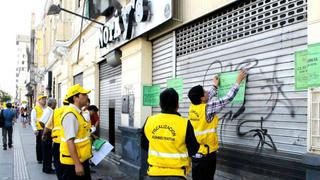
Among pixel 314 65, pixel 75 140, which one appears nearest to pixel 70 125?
pixel 75 140

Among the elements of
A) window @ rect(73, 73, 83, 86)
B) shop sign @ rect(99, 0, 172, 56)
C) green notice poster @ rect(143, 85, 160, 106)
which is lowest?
green notice poster @ rect(143, 85, 160, 106)

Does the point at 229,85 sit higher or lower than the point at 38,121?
higher

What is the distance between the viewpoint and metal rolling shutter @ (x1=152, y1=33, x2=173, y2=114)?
8328 millimetres

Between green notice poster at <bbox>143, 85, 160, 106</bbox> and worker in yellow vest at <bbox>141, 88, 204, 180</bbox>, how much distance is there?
5032 mm

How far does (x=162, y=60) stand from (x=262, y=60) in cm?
364

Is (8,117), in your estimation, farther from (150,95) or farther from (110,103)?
(150,95)

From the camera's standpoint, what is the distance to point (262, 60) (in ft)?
17.6

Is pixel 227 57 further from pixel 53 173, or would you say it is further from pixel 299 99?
pixel 53 173

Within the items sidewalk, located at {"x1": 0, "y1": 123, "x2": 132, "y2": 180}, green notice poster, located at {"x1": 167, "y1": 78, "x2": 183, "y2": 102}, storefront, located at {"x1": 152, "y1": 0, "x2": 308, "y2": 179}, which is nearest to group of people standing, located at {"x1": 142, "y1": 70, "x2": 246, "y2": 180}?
storefront, located at {"x1": 152, "y1": 0, "x2": 308, "y2": 179}

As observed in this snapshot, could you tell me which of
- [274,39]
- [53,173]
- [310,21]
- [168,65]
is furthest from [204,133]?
[53,173]

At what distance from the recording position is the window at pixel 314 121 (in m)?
4.06

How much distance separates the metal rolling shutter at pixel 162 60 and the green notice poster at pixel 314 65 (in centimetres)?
422

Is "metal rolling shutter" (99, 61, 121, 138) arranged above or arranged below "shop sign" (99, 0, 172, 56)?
below

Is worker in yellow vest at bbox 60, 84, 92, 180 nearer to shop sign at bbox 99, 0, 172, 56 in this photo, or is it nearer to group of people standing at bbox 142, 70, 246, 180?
group of people standing at bbox 142, 70, 246, 180
